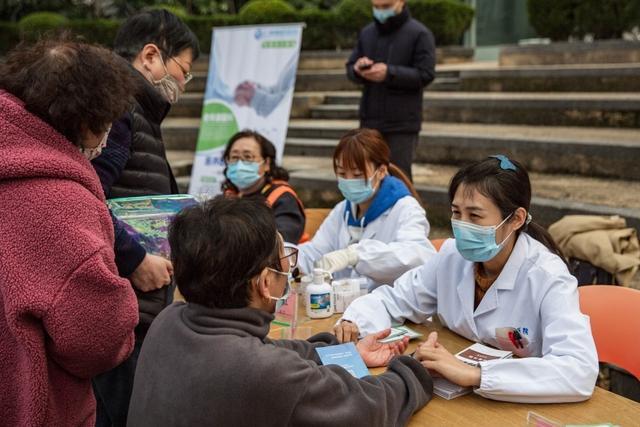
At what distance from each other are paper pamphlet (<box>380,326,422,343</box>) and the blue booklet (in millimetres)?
215

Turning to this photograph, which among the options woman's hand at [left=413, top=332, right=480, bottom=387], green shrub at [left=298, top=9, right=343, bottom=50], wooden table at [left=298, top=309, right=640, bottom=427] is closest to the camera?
wooden table at [left=298, top=309, right=640, bottom=427]

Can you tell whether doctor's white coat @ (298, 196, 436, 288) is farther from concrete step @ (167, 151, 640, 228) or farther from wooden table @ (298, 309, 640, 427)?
concrete step @ (167, 151, 640, 228)

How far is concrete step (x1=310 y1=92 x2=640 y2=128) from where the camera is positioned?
618 centimetres

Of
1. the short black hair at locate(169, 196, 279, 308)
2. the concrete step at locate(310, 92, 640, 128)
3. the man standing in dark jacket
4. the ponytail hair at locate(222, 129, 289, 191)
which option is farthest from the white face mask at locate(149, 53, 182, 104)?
the concrete step at locate(310, 92, 640, 128)

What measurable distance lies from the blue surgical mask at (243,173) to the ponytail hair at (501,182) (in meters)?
1.66

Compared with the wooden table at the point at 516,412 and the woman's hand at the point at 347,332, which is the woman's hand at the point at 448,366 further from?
the woman's hand at the point at 347,332

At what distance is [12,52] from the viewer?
1596 millimetres

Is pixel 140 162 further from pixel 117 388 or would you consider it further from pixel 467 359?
pixel 467 359

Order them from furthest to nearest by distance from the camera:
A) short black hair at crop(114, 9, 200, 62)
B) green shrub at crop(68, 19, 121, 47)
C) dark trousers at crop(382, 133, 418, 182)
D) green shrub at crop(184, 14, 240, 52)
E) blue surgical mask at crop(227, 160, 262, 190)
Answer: green shrub at crop(68, 19, 121, 47)
green shrub at crop(184, 14, 240, 52)
dark trousers at crop(382, 133, 418, 182)
blue surgical mask at crop(227, 160, 262, 190)
short black hair at crop(114, 9, 200, 62)

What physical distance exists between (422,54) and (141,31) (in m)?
2.52

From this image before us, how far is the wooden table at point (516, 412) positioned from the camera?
64.1 inches

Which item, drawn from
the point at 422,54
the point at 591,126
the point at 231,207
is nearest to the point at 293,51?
the point at 422,54

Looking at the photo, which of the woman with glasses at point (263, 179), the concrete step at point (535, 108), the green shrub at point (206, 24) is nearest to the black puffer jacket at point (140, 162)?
the woman with glasses at point (263, 179)

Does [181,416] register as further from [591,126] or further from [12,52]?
[591,126]
